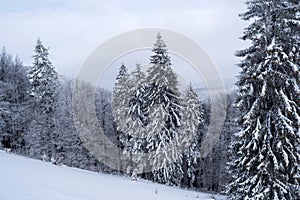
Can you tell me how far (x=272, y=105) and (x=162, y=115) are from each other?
1250 cm

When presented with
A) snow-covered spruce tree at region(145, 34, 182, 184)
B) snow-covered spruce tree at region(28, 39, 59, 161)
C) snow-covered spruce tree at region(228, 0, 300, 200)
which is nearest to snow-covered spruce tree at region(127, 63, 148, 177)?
snow-covered spruce tree at region(145, 34, 182, 184)

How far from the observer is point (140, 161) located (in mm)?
27391

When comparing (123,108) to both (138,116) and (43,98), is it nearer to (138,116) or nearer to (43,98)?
(138,116)

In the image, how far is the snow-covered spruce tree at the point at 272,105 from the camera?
11.8m

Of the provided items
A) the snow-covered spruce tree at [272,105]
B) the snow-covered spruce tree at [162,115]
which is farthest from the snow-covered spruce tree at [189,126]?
the snow-covered spruce tree at [272,105]

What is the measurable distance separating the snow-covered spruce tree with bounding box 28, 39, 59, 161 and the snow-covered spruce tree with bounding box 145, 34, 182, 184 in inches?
452

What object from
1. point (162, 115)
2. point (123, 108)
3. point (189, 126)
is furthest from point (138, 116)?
point (189, 126)

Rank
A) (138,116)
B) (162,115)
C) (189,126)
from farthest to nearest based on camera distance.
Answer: (189,126)
(138,116)
(162,115)

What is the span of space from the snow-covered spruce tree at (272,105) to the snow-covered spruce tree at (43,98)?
74.8 ft

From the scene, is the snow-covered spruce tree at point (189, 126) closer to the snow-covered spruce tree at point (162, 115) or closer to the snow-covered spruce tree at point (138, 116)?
the snow-covered spruce tree at point (162, 115)

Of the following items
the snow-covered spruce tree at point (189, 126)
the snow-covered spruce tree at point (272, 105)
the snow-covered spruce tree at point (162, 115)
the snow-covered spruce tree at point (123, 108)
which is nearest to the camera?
the snow-covered spruce tree at point (272, 105)

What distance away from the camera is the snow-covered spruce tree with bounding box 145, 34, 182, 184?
24356 millimetres

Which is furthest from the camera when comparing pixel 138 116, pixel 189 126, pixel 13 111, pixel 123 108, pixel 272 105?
pixel 13 111

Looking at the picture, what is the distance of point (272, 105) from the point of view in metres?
12.5
